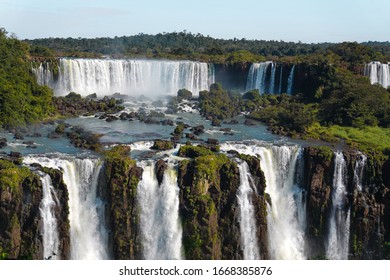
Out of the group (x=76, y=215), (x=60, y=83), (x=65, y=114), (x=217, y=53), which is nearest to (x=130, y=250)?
(x=76, y=215)

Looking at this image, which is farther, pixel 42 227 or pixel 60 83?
pixel 60 83

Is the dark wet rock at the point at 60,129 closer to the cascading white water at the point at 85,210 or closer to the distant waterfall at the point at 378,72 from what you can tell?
the cascading white water at the point at 85,210

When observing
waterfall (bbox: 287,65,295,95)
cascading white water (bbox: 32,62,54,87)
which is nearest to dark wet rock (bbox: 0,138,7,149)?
cascading white water (bbox: 32,62,54,87)

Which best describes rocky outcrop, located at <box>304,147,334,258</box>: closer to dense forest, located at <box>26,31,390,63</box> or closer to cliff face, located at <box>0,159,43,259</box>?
cliff face, located at <box>0,159,43,259</box>

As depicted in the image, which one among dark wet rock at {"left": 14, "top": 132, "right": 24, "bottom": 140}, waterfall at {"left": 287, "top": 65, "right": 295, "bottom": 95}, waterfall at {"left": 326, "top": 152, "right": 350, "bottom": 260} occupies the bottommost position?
waterfall at {"left": 326, "top": 152, "right": 350, "bottom": 260}

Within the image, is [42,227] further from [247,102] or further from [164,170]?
[247,102]

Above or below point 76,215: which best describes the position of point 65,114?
above

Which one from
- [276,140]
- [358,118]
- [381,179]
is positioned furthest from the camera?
[358,118]
